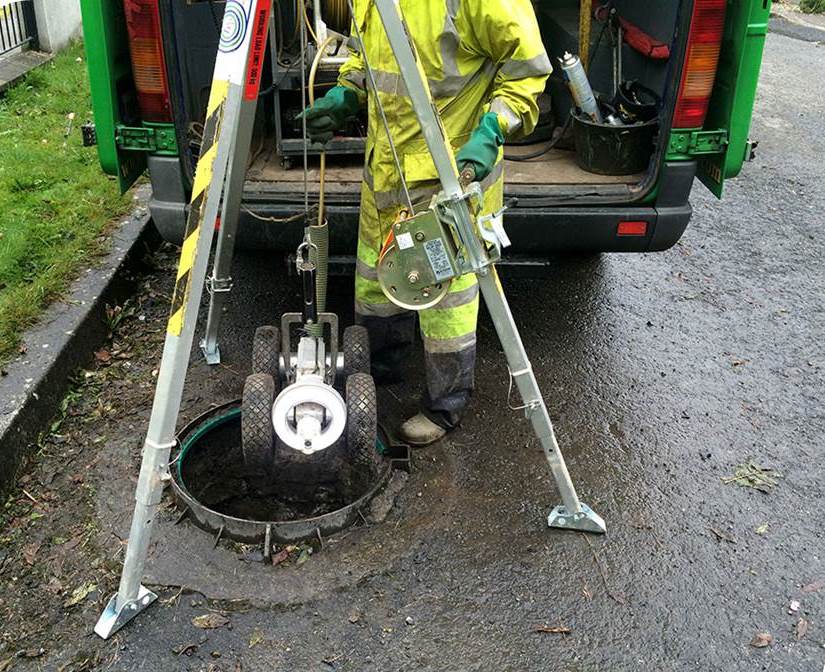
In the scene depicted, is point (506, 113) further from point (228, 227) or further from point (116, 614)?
point (116, 614)

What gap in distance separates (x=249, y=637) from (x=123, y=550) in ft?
1.83

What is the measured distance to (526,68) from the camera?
2.56 meters

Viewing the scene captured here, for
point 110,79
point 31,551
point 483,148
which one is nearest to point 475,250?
point 483,148

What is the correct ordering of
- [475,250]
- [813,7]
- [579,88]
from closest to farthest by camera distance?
[475,250]
[579,88]
[813,7]

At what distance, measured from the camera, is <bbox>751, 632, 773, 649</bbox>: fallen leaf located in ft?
7.96

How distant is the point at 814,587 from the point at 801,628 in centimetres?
20

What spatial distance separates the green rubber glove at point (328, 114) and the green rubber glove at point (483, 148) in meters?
0.57

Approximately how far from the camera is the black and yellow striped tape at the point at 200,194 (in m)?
2.00

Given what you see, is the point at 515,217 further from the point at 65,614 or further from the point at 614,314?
the point at 65,614

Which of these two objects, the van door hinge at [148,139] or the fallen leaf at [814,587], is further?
the van door hinge at [148,139]

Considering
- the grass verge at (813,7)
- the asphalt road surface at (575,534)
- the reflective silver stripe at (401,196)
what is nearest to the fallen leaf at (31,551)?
the asphalt road surface at (575,534)

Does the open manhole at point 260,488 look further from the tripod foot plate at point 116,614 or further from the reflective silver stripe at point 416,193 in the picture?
the reflective silver stripe at point 416,193

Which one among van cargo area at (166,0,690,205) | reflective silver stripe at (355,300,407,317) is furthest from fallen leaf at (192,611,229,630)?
van cargo area at (166,0,690,205)

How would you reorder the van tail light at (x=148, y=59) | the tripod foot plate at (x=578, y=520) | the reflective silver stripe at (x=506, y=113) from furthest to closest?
1. the van tail light at (x=148, y=59)
2. the tripod foot plate at (x=578, y=520)
3. the reflective silver stripe at (x=506, y=113)
